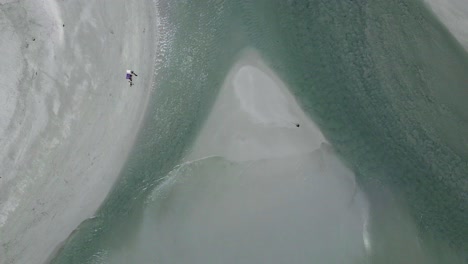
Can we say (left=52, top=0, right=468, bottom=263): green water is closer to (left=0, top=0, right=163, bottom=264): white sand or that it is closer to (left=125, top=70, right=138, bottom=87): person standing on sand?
(left=0, top=0, right=163, bottom=264): white sand

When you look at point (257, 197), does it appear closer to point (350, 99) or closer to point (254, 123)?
point (254, 123)

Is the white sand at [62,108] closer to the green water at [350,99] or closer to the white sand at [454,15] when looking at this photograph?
the green water at [350,99]

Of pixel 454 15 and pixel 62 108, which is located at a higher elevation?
pixel 454 15

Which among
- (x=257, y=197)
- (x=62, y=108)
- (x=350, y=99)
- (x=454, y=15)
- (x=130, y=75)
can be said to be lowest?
(x=257, y=197)

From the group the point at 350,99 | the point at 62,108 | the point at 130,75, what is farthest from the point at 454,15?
the point at 62,108

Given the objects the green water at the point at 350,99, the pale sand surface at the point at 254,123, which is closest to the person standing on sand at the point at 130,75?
the green water at the point at 350,99

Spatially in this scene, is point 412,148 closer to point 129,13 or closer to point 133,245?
point 133,245

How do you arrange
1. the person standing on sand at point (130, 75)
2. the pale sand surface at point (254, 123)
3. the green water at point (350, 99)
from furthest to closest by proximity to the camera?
the person standing on sand at point (130, 75) < the green water at point (350, 99) < the pale sand surface at point (254, 123)
